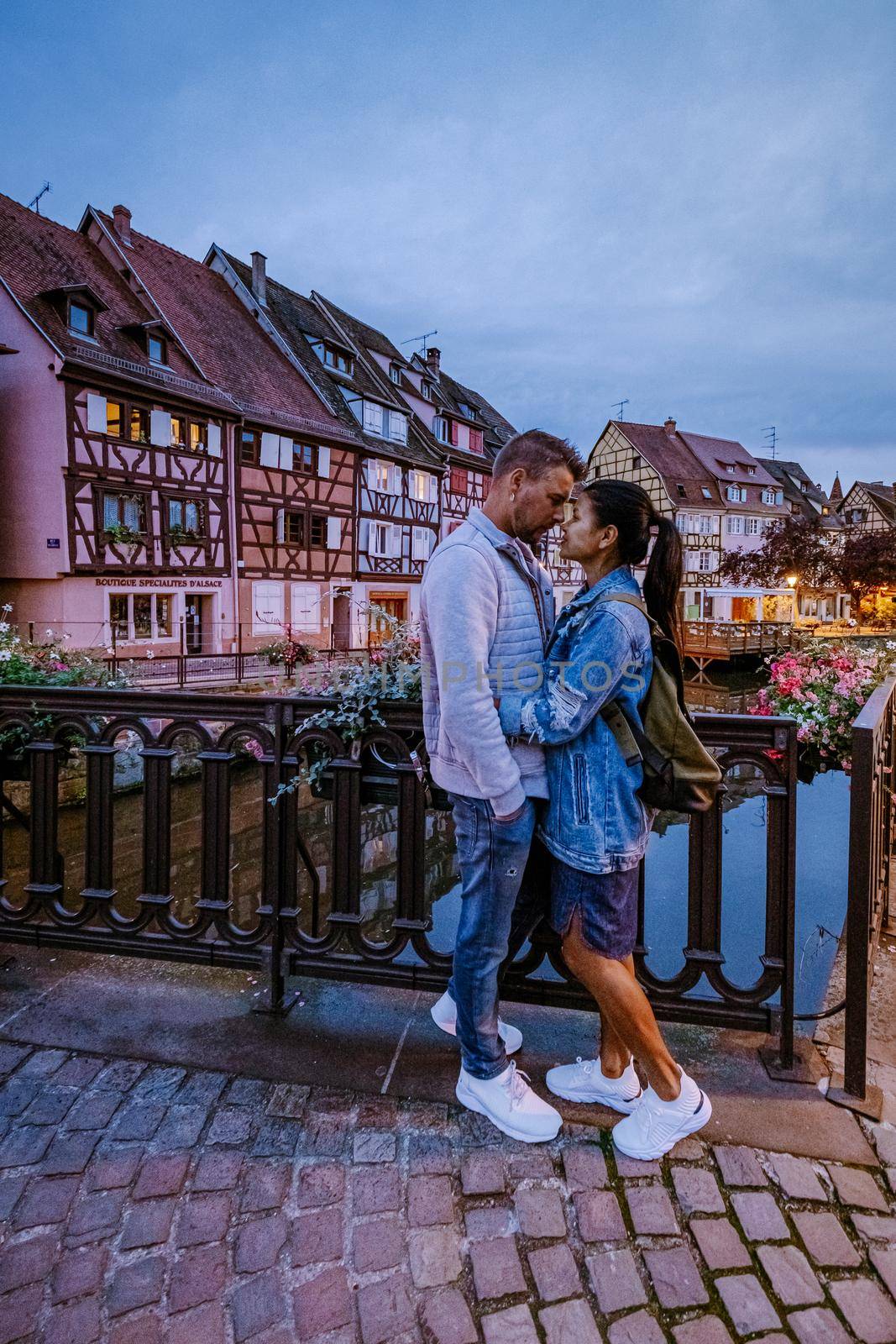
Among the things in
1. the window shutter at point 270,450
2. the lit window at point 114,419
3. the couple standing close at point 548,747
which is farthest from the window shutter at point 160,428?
the couple standing close at point 548,747

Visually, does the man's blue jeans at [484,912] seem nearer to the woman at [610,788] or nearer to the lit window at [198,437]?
the woman at [610,788]

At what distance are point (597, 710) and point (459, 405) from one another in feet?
111

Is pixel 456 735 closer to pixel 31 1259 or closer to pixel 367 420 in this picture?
pixel 31 1259

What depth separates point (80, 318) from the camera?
56.8 feet

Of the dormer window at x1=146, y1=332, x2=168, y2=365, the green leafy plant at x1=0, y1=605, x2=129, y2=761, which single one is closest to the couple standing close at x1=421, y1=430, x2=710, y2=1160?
the green leafy plant at x1=0, y1=605, x2=129, y2=761

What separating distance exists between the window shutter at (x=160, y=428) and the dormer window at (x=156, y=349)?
4.26 ft

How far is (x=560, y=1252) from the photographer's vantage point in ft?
5.24

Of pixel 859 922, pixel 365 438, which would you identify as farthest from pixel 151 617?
pixel 859 922

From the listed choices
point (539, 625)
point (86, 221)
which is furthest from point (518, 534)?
point (86, 221)

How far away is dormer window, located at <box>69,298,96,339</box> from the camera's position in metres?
17.1

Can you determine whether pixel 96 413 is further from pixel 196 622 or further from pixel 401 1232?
pixel 401 1232

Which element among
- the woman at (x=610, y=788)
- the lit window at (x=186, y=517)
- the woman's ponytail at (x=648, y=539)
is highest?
the lit window at (x=186, y=517)

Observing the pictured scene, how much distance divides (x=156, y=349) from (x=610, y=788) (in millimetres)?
20785

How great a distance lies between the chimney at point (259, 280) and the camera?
24297 millimetres
